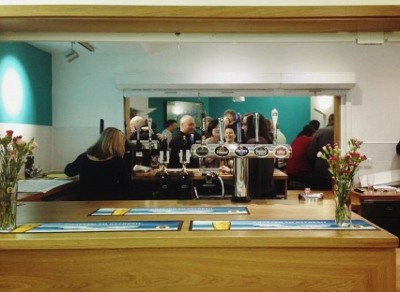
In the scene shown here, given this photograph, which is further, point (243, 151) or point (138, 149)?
point (138, 149)

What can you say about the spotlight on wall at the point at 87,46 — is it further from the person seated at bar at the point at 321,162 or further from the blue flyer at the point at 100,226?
the person seated at bar at the point at 321,162

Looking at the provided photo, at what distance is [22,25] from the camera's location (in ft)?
6.16

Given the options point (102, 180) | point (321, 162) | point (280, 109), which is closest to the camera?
point (102, 180)

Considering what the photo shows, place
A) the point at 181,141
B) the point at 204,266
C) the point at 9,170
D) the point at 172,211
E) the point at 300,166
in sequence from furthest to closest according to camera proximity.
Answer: the point at 300,166
the point at 181,141
the point at 172,211
the point at 9,170
the point at 204,266

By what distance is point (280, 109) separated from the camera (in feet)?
25.3

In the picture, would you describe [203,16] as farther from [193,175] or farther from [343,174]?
[193,175]

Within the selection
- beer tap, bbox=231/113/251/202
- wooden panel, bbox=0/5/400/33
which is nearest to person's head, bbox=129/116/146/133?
beer tap, bbox=231/113/251/202

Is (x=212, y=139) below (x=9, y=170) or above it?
above

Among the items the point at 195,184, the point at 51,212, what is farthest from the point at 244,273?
the point at 195,184

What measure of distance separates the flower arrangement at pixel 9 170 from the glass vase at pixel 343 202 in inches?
51.0

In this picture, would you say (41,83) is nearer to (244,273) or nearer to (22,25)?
(22,25)

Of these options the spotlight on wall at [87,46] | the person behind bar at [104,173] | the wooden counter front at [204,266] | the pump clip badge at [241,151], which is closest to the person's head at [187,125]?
the spotlight on wall at [87,46]

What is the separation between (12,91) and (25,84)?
33cm

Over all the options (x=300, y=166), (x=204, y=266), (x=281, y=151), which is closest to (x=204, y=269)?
(x=204, y=266)
